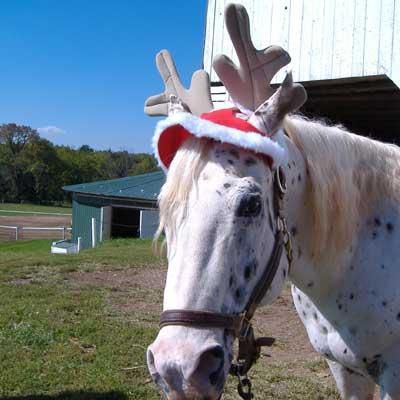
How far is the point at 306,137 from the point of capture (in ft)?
6.40

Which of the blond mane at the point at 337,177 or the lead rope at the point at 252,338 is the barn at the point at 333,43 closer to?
the blond mane at the point at 337,177

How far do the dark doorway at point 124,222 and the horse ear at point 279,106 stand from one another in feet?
60.6

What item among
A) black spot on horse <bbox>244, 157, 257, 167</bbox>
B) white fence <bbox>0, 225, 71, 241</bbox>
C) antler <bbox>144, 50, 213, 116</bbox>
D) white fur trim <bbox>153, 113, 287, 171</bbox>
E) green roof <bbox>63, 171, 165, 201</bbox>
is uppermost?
antler <bbox>144, 50, 213, 116</bbox>

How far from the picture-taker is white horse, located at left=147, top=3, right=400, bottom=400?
4.81 ft

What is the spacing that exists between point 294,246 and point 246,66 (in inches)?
27.4

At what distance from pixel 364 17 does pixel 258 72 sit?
3.36 meters

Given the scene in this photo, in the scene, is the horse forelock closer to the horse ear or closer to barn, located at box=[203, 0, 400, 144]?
the horse ear

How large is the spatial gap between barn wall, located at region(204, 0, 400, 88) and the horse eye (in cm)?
346

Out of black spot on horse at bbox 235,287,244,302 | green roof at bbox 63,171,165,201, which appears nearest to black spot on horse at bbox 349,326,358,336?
black spot on horse at bbox 235,287,244,302

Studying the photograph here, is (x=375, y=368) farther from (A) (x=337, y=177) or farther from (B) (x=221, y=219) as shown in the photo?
(B) (x=221, y=219)

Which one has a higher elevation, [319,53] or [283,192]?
[319,53]

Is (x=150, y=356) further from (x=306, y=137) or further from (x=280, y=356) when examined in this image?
(x=280, y=356)

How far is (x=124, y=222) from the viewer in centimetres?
2197

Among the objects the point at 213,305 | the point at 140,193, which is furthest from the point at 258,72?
the point at 140,193
